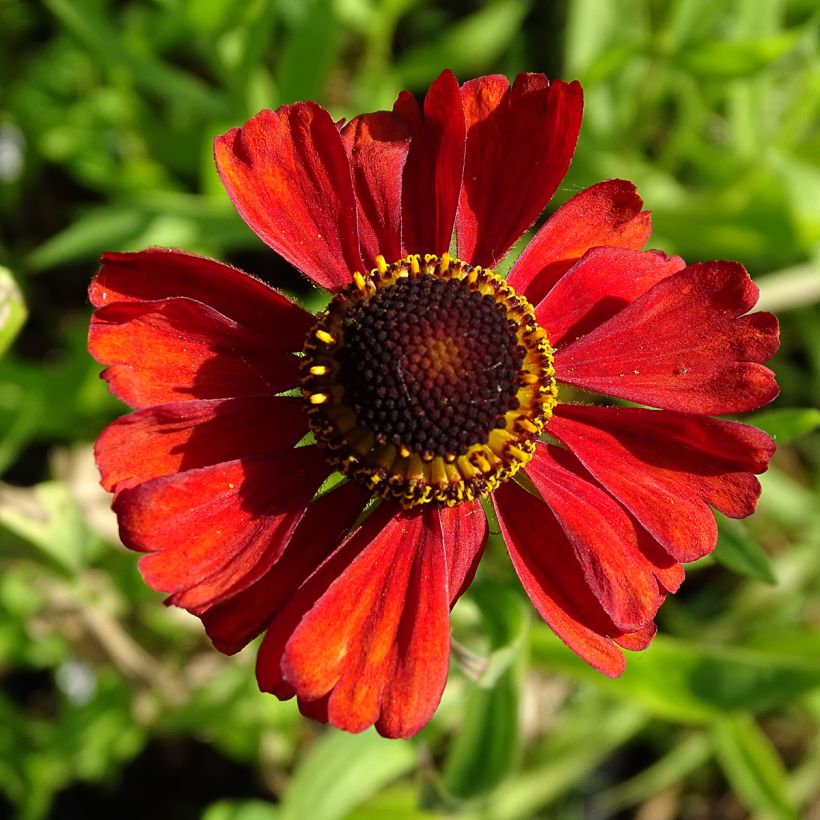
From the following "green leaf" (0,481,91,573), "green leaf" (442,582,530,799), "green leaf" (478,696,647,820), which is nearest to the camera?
"green leaf" (0,481,91,573)

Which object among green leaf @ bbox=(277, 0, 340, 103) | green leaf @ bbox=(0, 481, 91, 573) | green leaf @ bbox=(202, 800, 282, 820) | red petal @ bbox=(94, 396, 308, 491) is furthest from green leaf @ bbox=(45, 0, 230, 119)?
green leaf @ bbox=(202, 800, 282, 820)

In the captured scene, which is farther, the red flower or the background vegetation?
the background vegetation

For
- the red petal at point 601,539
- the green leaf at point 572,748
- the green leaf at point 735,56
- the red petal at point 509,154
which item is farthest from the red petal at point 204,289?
the green leaf at point 572,748

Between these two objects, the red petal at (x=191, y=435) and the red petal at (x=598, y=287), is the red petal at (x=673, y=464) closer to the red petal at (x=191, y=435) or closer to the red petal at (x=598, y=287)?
the red petal at (x=598, y=287)

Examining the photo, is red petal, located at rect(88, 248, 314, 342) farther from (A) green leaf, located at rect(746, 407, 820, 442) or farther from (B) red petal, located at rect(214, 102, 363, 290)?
(A) green leaf, located at rect(746, 407, 820, 442)

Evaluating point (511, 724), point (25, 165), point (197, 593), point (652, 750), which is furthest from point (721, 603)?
point (25, 165)
